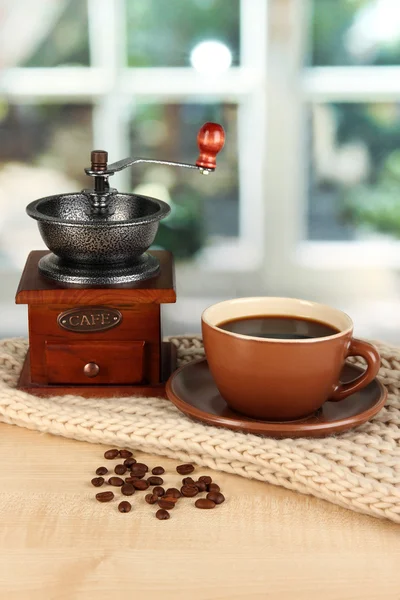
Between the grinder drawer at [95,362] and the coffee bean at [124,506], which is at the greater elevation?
the grinder drawer at [95,362]

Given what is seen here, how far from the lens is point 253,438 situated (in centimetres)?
101

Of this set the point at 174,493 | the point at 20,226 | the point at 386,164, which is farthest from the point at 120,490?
the point at 386,164

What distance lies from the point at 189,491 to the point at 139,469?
0.07m

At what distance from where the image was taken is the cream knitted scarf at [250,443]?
935mm

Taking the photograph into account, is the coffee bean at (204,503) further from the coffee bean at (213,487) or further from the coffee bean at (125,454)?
the coffee bean at (125,454)

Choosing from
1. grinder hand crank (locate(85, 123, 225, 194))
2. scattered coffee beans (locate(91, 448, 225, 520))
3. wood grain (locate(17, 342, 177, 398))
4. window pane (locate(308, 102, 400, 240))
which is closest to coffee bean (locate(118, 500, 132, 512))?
scattered coffee beans (locate(91, 448, 225, 520))

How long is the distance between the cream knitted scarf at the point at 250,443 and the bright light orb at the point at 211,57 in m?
0.56

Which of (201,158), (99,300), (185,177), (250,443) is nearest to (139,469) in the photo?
(250,443)

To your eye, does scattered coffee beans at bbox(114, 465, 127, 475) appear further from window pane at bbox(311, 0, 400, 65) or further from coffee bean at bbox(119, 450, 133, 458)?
window pane at bbox(311, 0, 400, 65)

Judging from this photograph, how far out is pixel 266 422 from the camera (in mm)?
1061

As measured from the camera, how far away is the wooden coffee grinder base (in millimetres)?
1127

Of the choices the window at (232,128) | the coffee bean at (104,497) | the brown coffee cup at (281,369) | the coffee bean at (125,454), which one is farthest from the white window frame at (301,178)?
the coffee bean at (104,497)

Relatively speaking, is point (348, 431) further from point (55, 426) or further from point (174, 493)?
point (55, 426)

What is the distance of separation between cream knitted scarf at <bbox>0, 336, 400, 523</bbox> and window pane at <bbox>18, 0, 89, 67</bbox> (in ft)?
1.72
